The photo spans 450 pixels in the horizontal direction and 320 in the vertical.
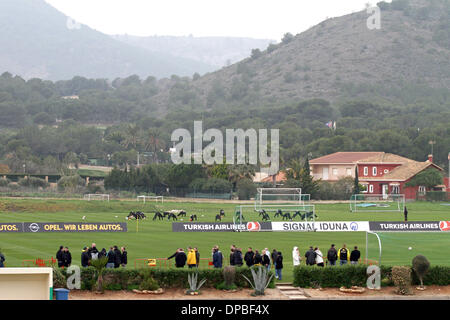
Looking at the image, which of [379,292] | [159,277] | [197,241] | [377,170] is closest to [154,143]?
[377,170]

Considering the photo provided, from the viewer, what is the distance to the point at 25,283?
83.5 feet

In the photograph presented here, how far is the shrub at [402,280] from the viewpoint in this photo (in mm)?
31781

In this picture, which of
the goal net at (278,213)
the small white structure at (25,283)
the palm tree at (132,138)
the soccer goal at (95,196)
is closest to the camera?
the small white structure at (25,283)

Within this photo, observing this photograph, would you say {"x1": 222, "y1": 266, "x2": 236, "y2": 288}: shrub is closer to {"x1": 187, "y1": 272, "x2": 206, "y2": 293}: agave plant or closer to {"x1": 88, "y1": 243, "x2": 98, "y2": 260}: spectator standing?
{"x1": 187, "y1": 272, "x2": 206, "y2": 293}: agave plant

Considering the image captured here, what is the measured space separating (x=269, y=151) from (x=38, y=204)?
6809 cm

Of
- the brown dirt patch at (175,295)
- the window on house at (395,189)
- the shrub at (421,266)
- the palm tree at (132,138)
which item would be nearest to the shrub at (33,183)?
the window on house at (395,189)

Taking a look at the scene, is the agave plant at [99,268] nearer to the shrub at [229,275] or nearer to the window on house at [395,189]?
the shrub at [229,275]

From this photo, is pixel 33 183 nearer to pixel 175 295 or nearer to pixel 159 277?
pixel 159 277

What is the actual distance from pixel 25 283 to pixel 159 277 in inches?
299

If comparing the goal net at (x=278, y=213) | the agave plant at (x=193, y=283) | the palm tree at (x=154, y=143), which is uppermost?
the palm tree at (x=154, y=143)

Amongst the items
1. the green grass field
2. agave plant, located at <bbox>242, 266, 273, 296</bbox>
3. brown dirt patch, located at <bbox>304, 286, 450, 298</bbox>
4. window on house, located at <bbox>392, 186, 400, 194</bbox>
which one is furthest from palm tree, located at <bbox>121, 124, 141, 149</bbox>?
brown dirt patch, located at <bbox>304, 286, 450, 298</bbox>

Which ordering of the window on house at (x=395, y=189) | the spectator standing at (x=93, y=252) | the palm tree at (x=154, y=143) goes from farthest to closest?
1. the palm tree at (x=154, y=143)
2. the window on house at (x=395, y=189)
3. the spectator standing at (x=93, y=252)

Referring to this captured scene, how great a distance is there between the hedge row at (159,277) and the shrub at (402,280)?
6.38 metres
